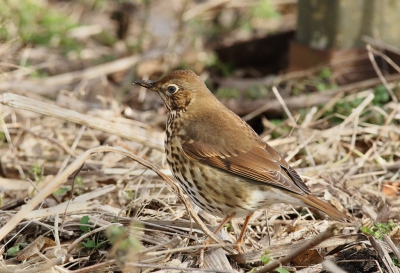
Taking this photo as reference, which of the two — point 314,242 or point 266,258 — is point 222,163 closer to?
point 266,258

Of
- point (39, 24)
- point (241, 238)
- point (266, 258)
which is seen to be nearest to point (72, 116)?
point (241, 238)

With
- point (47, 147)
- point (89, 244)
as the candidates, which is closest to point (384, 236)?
point (89, 244)

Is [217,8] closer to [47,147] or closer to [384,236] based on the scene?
[47,147]

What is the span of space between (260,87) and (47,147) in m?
2.62

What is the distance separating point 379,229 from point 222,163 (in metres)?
1.01

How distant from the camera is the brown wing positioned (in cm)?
368

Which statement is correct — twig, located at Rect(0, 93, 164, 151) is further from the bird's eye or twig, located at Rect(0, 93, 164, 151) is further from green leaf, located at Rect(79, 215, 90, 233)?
green leaf, located at Rect(79, 215, 90, 233)

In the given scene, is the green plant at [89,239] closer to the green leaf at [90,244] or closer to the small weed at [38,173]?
the green leaf at [90,244]

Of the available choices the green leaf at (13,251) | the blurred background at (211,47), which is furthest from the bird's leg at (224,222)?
the blurred background at (211,47)

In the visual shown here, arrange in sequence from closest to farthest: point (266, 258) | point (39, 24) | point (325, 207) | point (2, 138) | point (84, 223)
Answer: point (266, 258) → point (325, 207) → point (84, 223) → point (2, 138) → point (39, 24)

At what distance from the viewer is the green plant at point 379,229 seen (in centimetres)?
360

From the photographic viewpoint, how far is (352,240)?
3.62 metres

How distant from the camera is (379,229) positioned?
3711 mm

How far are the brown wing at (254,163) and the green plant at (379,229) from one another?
1.34 ft
